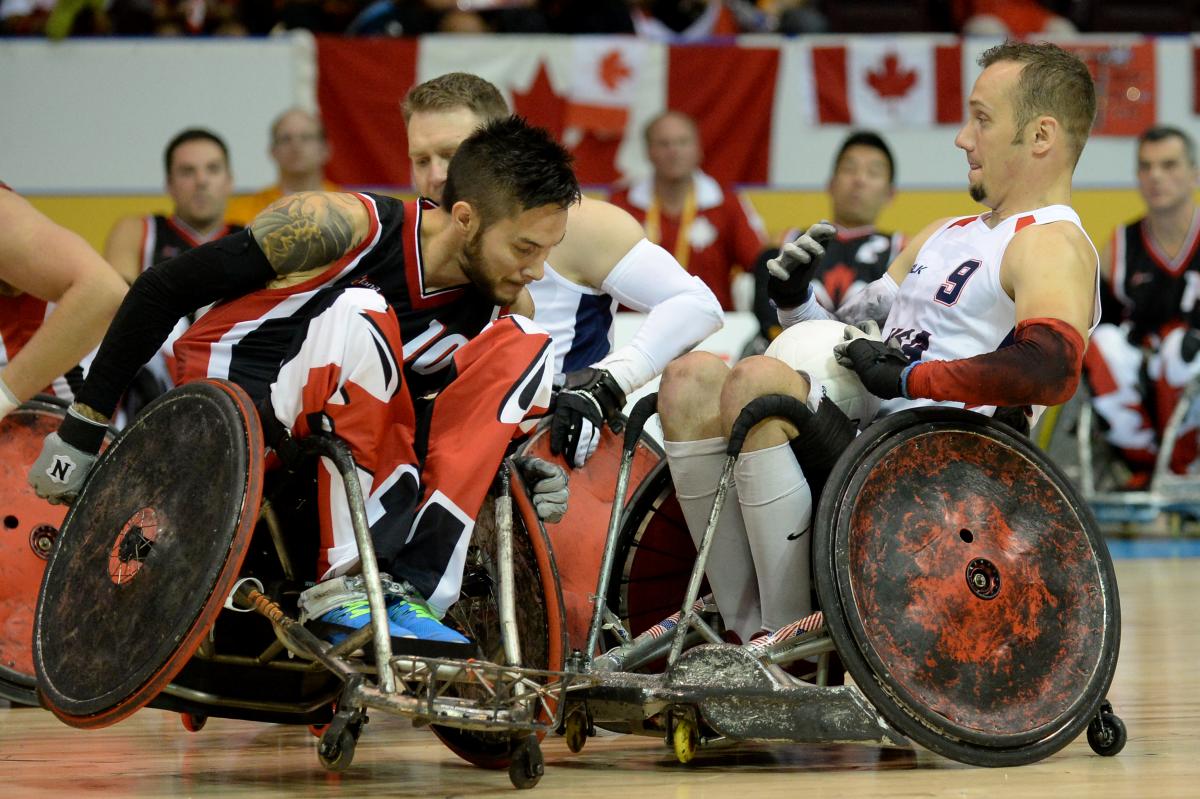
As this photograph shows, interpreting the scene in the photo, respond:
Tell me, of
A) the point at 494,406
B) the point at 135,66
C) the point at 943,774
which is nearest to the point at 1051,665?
the point at 943,774

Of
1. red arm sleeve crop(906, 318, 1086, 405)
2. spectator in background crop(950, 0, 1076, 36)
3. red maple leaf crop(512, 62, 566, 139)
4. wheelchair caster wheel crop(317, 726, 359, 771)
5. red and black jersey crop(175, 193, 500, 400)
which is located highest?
spectator in background crop(950, 0, 1076, 36)

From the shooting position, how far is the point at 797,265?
3.78 metres


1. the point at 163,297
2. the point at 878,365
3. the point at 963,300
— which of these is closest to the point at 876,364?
the point at 878,365

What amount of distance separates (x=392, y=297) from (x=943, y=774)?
1415 mm

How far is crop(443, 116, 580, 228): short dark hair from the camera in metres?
3.27

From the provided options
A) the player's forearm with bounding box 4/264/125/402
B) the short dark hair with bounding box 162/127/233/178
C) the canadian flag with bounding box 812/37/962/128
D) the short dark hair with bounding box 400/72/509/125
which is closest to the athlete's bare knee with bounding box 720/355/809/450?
the short dark hair with bounding box 400/72/509/125

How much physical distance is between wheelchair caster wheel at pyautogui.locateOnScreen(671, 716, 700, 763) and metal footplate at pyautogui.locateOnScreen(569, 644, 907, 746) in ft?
0.07

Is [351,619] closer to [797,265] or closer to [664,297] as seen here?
[797,265]

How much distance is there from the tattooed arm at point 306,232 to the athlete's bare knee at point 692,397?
718mm

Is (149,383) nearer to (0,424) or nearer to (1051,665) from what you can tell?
(0,424)

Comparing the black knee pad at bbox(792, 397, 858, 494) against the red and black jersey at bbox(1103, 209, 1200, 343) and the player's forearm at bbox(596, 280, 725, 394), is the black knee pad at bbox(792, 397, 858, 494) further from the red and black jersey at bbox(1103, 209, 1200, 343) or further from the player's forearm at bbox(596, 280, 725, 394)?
the red and black jersey at bbox(1103, 209, 1200, 343)

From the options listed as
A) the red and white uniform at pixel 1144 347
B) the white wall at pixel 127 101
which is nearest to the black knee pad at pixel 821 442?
the red and white uniform at pixel 1144 347

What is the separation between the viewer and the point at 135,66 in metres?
10.4

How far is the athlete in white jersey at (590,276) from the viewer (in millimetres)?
4133
